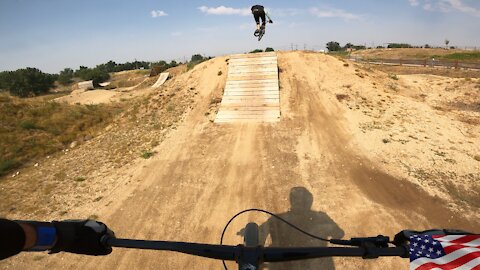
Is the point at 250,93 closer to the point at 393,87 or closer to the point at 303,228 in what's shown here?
the point at 393,87

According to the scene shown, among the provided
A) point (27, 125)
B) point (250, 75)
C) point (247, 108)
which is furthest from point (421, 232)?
point (27, 125)

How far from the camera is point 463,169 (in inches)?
528

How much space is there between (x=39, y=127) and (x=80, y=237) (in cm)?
2082

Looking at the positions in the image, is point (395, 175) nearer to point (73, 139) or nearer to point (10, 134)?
point (73, 139)

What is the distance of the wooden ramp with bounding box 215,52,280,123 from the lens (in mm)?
19312

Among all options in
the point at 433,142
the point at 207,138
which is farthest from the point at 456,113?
the point at 207,138

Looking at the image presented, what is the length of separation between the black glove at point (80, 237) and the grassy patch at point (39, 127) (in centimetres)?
1626

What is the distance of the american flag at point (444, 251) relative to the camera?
2.41 meters

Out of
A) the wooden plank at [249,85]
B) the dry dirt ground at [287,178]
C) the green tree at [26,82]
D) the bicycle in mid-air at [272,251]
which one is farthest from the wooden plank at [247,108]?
the green tree at [26,82]

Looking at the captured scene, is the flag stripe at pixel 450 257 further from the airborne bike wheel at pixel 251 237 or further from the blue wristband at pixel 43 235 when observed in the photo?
the blue wristband at pixel 43 235

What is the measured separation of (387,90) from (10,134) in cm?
2651

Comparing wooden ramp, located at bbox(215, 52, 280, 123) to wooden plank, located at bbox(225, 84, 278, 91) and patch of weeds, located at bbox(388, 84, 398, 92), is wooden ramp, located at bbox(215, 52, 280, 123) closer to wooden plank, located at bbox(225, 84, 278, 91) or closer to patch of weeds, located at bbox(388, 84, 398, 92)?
wooden plank, located at bbox(225, 84, 278, 91)

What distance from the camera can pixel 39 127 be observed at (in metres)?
19.3

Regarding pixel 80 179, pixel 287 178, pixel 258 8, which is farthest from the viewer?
pixel 258 8
